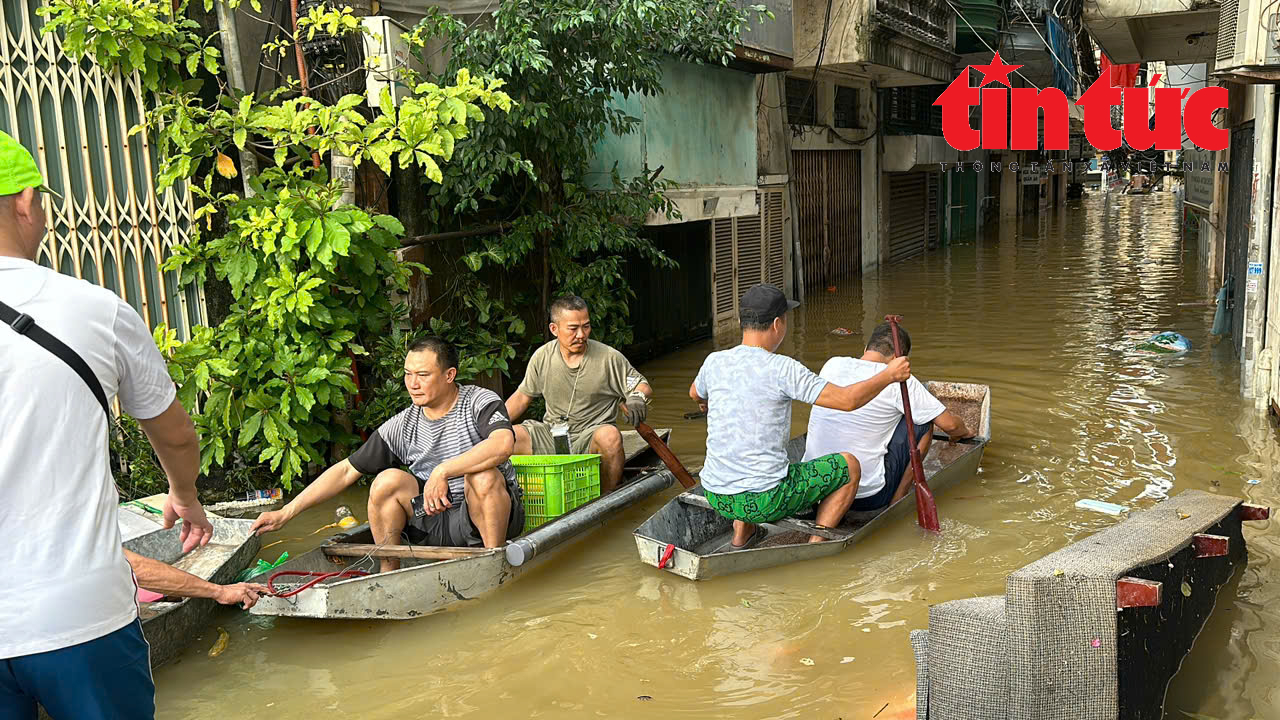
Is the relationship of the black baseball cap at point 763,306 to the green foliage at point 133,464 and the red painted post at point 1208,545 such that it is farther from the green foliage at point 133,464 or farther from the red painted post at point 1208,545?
the green foliage at point 133,464

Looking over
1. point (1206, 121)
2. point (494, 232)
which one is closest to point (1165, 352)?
point (1206, 121)

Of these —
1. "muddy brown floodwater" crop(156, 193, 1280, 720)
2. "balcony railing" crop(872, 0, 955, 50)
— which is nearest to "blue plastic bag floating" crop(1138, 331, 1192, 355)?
"muddy brown floodwater" crop(156, 193, 1280, 720)

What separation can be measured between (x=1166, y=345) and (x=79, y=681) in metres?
12.4

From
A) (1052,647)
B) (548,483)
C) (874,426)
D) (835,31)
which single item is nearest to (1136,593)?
(1052,647)

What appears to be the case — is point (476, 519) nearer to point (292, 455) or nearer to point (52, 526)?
point (292, 455)

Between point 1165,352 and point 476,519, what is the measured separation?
9.55 metres

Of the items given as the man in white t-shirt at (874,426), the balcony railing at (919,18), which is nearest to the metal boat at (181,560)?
the man in white t-shirt at (874,426)

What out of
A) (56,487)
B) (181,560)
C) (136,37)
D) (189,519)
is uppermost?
(136,37)

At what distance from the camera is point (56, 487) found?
7.75 ft

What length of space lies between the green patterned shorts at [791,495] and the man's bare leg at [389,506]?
1.62 meters

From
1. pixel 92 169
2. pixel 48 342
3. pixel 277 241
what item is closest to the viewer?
pixel 48 342

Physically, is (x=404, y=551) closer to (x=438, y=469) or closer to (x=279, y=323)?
(x=438, y=469)

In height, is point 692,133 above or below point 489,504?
above

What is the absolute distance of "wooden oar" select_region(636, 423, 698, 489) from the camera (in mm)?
6930
